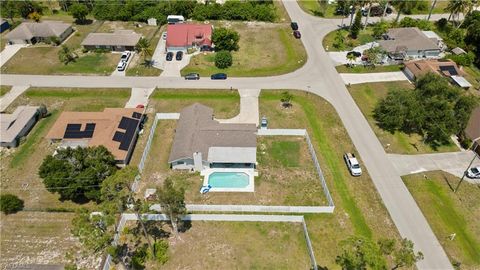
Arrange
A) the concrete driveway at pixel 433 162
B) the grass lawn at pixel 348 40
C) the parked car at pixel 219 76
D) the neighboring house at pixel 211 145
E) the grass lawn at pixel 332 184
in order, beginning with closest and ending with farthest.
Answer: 1. the grass lawn at pixel 332 184
2. the neighboring house at pixel 211 145
3. the concrete driveway at pixel 433 162
4. the parked car at pixel 219 76
5. the grass lawn at pixel 348 40

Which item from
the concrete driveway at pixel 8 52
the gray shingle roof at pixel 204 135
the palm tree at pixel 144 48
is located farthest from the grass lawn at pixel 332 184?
the concrete driveway at pixel 8 52

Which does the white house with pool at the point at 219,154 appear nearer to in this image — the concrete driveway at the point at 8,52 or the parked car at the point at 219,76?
the parked car at the point at 219,76

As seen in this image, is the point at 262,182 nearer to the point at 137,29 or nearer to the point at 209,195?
the point at 209,195

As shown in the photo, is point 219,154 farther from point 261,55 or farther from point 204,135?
point 261,55

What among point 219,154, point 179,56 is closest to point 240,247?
point 219,154

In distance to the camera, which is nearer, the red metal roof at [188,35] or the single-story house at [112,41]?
the single-story house at [112,41]

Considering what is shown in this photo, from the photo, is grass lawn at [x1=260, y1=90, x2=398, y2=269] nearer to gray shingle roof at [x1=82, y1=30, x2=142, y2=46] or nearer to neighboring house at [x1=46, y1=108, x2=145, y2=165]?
neighboring house at [x1=46, y1=108, x2=145, y2=165]
